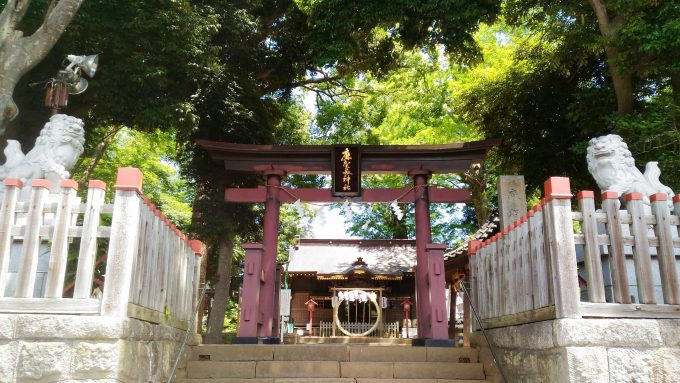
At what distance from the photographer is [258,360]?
659cm

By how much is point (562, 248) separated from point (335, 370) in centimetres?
318

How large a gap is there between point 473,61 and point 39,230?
1090 cm

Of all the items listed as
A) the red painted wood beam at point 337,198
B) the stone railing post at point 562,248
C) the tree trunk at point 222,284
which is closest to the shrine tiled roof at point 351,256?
the tree trunk at point 222,284

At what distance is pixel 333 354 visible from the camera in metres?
6.68

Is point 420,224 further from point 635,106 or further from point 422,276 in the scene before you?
point 635,106

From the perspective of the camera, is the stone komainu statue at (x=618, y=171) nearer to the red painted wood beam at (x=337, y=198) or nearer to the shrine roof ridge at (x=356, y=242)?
the red painted wood beam at (x=337, y=198)

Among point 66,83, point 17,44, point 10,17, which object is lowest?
point 66,83

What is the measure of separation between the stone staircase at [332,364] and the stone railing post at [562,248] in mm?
2147

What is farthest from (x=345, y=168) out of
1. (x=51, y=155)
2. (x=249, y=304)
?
(x=51, y=155)

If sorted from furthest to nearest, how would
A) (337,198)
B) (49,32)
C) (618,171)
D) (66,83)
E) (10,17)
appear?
(337,198) < (49,32) < (10,17) < (66,83) < (618,171)

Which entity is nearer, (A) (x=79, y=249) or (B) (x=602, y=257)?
(A) (x=79, y=249)

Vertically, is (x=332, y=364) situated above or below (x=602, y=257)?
below

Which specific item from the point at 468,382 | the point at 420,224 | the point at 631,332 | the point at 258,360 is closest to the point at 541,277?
the point at 631,332

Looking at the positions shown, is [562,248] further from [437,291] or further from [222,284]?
[222,284]
